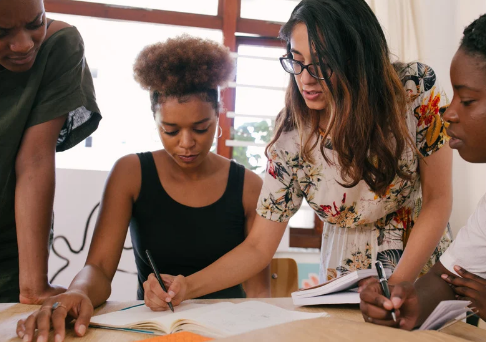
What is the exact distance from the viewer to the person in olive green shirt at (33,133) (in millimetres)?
→ 1088

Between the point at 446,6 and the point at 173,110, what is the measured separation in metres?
2.33

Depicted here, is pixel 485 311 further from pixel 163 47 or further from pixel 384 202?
pixel 163 47

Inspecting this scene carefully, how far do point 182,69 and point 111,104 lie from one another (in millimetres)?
1743

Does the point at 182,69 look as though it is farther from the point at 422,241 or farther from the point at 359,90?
the point at 422,241

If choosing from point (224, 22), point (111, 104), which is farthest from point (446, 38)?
point (111, 104)

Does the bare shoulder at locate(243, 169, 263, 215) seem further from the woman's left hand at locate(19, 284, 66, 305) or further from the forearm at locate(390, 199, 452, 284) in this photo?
the woman's left hand at locate(19, 284, 66, 305)

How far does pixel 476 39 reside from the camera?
39.8 inches

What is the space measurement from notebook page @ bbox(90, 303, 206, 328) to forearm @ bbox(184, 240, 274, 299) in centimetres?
9

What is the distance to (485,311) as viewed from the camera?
914 mm

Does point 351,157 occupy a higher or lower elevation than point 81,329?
higher

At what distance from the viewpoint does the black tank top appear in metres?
1.47

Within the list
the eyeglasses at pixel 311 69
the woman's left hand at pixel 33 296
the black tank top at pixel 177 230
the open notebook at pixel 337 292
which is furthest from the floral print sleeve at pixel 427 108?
the woman's left hand at pixel 33 296

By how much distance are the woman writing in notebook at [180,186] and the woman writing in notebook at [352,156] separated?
22 cm

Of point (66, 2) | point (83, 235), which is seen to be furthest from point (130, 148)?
point (66, 2)
